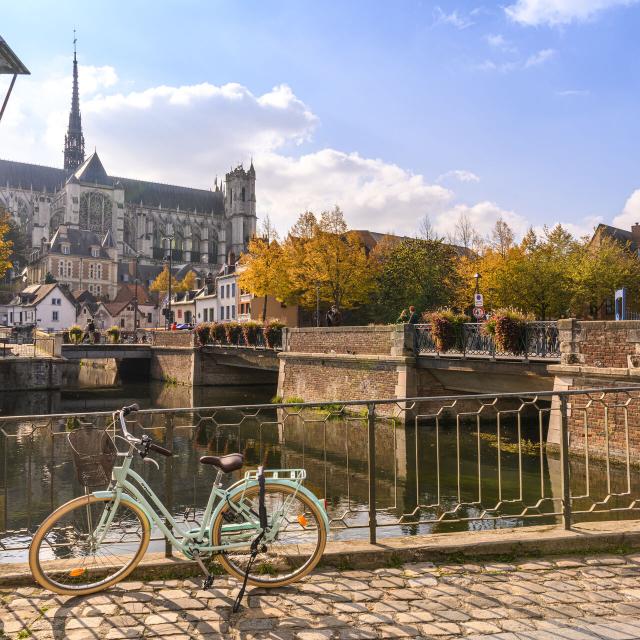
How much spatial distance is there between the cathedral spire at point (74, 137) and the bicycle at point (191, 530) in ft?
459

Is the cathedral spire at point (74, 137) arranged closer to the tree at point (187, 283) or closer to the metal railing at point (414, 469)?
the tree at point (187, 283)

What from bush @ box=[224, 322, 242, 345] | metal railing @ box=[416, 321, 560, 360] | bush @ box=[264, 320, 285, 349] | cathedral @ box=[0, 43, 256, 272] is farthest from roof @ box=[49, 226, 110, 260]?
metal railing @ box=[416, 321, 560, 360]

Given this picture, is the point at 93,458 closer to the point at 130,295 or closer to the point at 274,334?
the point at 274,334

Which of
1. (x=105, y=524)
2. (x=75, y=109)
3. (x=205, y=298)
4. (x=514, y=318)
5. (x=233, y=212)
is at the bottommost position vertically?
(x=105, y=524)

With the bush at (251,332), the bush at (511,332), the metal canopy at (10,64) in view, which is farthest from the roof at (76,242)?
the bush at (511,332)

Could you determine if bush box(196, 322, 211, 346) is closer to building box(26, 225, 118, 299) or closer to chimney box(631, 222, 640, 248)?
chimney box(631, 222, 640, 248)

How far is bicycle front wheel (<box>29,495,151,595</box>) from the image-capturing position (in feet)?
13.8

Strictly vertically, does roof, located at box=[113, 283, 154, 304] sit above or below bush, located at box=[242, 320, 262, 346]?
above

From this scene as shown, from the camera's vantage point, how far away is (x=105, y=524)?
439 cm

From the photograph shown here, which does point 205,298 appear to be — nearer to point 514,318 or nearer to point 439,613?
point 514,318

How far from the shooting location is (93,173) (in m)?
118

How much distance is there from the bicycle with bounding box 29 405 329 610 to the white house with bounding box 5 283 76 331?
78412mm

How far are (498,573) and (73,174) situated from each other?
5088 inches

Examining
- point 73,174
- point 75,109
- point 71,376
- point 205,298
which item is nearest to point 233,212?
point 73,174
